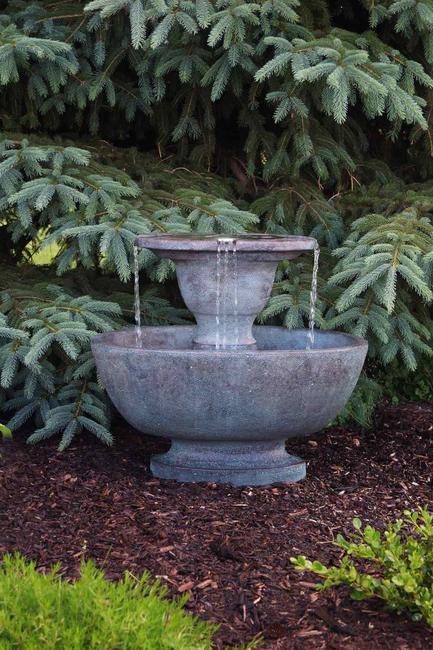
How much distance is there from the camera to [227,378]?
4.53m

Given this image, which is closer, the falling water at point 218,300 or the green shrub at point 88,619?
the green shrub at point 88,619


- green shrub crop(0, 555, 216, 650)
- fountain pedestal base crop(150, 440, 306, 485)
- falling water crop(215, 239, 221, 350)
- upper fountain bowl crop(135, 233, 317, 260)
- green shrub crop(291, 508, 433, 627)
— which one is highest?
upper fountain bowl crop(135, 233, 317, 260)

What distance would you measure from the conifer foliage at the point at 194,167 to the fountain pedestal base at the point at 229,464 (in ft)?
1.57

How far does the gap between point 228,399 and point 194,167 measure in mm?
2437

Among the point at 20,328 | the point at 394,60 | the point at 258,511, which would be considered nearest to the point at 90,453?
the point at 20,328

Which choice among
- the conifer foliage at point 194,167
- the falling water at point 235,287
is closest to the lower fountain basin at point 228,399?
the falling water at point 235,287

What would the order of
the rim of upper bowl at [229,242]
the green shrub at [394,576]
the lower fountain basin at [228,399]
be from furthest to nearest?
the rim of upper bowl at [229,242], the lower fountain basin at [228,399], the green shrub at [394,576]

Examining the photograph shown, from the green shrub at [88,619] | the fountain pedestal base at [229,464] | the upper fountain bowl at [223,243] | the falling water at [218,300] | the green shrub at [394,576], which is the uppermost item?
the upper fountain bowl at [223,243]

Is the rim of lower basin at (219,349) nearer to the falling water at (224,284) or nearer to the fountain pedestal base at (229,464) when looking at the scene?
the falling water at (224,284)

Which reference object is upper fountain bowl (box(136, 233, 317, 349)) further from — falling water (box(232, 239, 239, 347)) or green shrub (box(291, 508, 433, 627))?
green shrub (box(291, 508, 433, 627))

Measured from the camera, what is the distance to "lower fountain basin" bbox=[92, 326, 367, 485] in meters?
4.54

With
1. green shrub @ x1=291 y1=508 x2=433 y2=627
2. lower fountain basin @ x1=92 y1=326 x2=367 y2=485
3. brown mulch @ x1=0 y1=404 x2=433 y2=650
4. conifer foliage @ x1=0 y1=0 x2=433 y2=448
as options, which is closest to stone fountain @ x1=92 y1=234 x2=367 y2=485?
lower fountain basin @ x1=92 y1=326 x2=367 y2=485

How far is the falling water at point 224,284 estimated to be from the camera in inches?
185

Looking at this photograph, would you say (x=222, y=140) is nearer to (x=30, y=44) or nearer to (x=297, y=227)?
(x=297, y=227)
